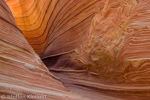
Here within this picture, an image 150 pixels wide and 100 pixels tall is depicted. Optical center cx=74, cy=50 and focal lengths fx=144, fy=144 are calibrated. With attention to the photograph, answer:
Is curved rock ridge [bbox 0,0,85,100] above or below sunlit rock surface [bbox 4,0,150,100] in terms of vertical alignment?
below

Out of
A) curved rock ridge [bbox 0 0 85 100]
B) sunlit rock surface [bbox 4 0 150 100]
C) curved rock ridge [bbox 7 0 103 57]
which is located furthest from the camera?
curved rock ridge [bbox 7 0 103 57]

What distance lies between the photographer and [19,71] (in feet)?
2.28

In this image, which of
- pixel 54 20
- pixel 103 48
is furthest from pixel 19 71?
pixel 54 20

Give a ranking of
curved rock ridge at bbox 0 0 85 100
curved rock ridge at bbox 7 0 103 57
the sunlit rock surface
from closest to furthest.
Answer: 1. curved rock ridge at bbox 0 0 85 100
2. the sunlit rock surface
3. curved rock ridge at bbox 7 0 103 57

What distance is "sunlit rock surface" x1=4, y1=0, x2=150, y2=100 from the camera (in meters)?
0.84

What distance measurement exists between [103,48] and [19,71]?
1.71 ft

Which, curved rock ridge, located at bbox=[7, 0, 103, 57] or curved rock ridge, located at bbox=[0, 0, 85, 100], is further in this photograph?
curved rock ridge, located at bbox=[7, 0, 103, 57]

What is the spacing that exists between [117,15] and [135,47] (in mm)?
229

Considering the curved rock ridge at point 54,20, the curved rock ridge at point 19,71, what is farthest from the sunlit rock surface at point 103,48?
the curved rock ridge at point 19,71

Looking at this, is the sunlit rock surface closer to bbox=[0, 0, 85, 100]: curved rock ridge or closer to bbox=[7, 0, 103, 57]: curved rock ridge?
bbox=[7, 0, 103, 57]: curved rock ridge

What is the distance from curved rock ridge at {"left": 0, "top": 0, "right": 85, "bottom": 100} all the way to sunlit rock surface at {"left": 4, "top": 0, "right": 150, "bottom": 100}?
250 mm

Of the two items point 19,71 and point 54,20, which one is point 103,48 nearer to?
point 19,71

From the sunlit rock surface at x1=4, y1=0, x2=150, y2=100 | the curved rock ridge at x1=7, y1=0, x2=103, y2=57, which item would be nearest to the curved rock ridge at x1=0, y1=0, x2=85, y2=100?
the sunlit rock surface at x1=4, y1=0, x2=150, y2=100

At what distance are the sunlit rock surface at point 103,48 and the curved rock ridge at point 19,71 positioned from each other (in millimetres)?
250
